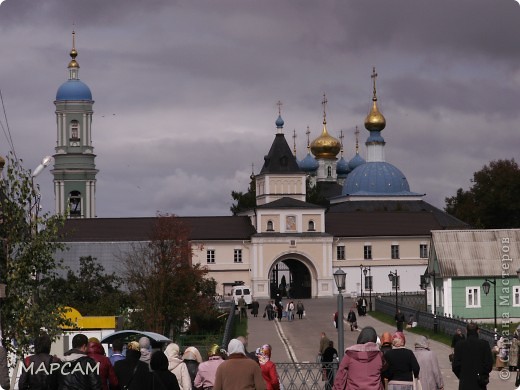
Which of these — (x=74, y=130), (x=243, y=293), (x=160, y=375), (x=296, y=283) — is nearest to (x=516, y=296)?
(x=243, y=293)

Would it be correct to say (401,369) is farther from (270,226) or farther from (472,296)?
(270,226)

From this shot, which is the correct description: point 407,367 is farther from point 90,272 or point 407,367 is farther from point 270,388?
point 90,272

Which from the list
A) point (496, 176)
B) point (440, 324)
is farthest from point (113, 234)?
point (440, 324)

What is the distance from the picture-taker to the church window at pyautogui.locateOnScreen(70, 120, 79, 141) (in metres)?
93.0

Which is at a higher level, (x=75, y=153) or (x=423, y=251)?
(x=75, y=153)

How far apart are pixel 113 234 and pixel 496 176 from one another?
23834mm

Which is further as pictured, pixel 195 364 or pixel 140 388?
pixel 195 364

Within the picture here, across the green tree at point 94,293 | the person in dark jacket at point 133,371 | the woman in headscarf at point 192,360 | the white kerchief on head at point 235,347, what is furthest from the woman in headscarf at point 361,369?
the green tree at point 94,293

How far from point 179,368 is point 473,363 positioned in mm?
3568

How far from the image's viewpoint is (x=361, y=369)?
15062mm

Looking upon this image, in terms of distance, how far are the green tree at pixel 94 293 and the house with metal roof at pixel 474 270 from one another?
12972 mm

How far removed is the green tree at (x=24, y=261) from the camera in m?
24.0

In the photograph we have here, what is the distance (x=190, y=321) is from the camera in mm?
50188

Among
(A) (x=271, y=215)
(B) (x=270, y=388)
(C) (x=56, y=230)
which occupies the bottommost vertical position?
(B) (x=270, y=388)
